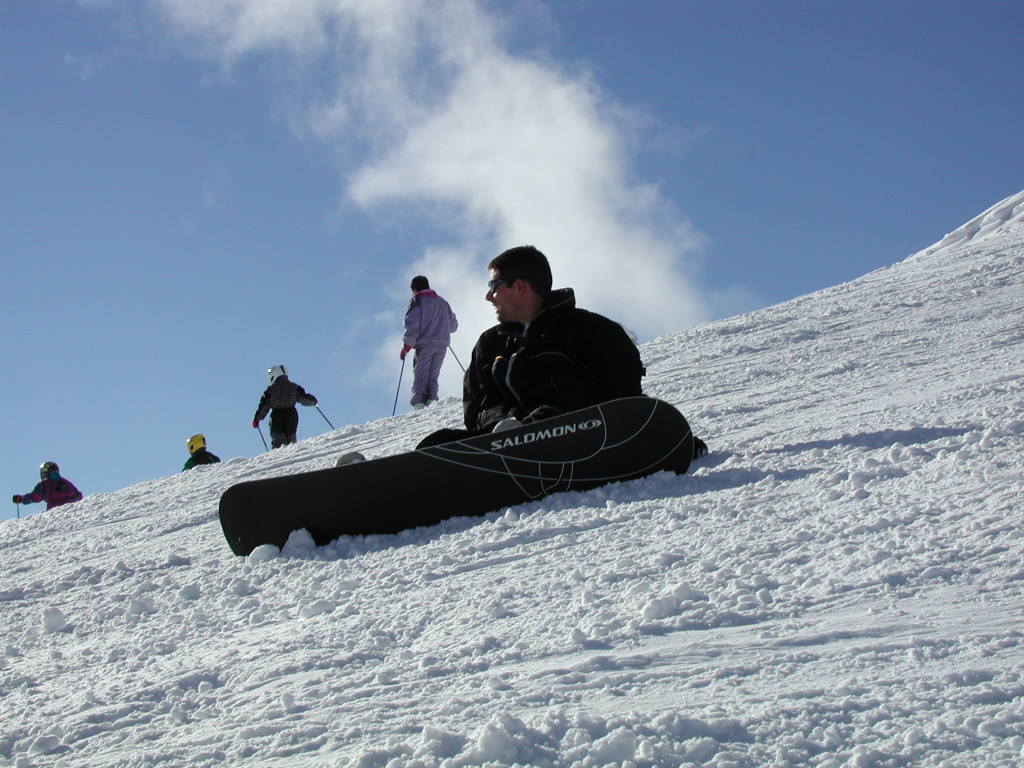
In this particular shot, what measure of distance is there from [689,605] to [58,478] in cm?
1213

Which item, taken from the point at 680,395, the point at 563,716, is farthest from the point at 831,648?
the point at 680,395

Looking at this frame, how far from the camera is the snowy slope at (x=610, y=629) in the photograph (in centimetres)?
175

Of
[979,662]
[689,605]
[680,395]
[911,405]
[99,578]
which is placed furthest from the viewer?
[680,395]

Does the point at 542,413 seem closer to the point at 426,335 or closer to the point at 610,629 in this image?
the point at 610,629

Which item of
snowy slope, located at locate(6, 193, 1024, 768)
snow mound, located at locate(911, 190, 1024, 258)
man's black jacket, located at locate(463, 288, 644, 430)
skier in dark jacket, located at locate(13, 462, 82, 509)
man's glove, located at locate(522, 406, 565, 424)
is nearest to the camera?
snowy slope, located at locate(6, 193, 1024, 768)

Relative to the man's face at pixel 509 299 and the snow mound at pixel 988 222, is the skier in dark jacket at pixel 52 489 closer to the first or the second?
the man's face at pixel 509 299

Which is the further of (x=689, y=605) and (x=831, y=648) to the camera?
(x=689, y=605)

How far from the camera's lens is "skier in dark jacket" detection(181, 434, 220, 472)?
39.0ft

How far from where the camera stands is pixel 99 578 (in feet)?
13.8

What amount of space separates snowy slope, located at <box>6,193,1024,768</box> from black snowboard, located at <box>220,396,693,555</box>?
12cm

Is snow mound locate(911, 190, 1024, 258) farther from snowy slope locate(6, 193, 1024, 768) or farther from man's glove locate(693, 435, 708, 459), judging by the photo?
man's glove locate(693, 435, 708, 459)

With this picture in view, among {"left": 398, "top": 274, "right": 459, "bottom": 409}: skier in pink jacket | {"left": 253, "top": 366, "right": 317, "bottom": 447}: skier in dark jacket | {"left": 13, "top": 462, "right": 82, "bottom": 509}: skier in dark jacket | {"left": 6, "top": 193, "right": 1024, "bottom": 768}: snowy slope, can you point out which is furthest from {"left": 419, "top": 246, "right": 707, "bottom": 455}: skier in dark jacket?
{"left": 13, "top": 462, "right": 82, "bottom": 509}: skier in dark jacket

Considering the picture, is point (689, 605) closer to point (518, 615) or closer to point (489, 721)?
point (518, 615)

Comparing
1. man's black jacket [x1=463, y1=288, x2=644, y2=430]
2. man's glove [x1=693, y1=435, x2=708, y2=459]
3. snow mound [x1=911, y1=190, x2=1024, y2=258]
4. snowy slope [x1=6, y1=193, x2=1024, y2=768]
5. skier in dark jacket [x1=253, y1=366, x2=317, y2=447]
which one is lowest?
→ snowy slope [x1=6, y1=193, x2=1024, y2=768]
